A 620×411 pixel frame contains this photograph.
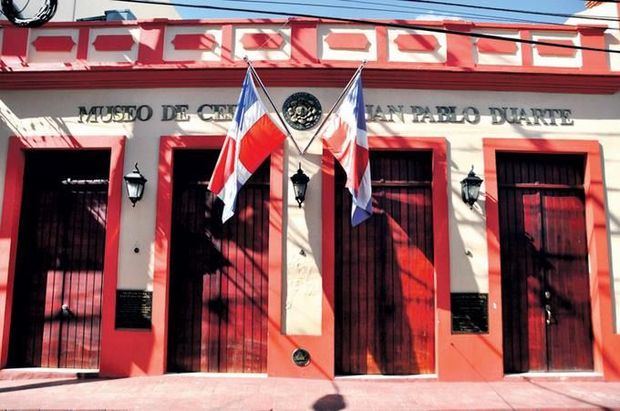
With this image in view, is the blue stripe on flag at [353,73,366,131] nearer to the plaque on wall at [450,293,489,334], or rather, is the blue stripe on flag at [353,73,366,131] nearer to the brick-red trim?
the brick-red trim

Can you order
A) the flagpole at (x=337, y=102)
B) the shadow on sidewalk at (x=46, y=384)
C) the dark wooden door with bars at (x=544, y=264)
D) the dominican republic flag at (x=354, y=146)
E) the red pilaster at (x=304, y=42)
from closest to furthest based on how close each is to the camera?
1. the dominican republic flag at (x=354, y=146)
2. the shadow on sidewalk at (x=46, y=384)
3. the flagpole at (x=337, y=102)
4. the dark wooden door with bars at (x=544, y=264)
5. the red pilaster at (x=304, y=42)

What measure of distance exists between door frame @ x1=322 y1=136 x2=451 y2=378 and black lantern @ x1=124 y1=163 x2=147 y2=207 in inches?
117

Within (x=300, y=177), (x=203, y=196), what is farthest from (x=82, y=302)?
(x=300, y=177)

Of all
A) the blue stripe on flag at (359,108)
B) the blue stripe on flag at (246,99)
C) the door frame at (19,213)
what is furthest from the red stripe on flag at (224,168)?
the door frame at (19,213)

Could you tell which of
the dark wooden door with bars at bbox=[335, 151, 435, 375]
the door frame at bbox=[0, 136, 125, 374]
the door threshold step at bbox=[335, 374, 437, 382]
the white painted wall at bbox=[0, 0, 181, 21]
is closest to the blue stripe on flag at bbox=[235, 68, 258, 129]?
the dark wooden door with bars at bbox=[335, 151, 435, 375]

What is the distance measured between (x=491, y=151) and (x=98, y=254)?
6.86 metres

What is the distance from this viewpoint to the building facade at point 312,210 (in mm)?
7160

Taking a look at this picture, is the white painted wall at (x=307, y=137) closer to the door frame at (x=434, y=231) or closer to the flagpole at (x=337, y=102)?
the door frame at (x=434, y=231)

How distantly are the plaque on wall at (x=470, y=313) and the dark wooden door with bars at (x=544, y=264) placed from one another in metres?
0.52

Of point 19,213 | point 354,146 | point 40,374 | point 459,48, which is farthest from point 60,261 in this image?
point 459,48

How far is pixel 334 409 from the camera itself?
18.9 ft

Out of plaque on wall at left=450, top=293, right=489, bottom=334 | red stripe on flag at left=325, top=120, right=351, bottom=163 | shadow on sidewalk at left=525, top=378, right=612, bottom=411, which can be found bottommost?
shadow on sidewalk at left=525, top=378, right=612, bottom=411

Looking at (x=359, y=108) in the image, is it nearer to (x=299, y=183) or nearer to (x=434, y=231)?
(x=299, y=183)

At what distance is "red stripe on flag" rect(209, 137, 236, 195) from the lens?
6377 millimetres
